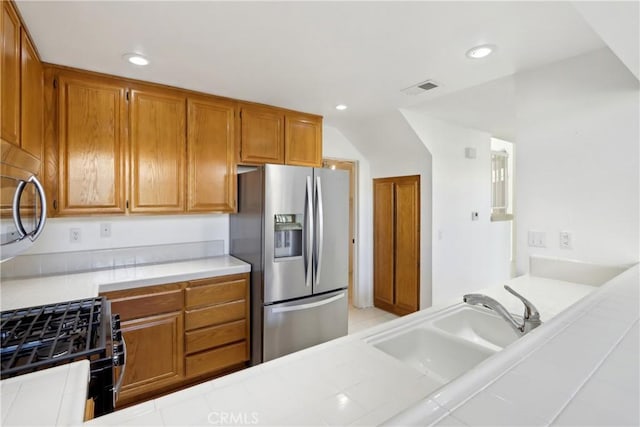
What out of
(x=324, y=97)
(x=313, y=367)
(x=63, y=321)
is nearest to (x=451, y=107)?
(x=324, y=97)

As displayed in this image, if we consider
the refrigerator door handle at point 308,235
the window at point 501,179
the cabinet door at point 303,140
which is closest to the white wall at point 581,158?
the refrigerator door handle at point 308,235

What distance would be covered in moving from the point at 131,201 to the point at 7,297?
0.87 metres

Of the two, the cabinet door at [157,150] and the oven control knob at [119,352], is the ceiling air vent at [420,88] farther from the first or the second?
the oven control knob at [119,352]

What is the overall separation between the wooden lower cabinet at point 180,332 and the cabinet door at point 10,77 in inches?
41.4

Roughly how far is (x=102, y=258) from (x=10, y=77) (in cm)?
141

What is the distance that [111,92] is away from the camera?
84.7 inches

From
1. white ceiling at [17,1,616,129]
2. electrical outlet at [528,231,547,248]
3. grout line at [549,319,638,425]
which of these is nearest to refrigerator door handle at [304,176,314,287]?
white ceiling at [17,1,616,129]

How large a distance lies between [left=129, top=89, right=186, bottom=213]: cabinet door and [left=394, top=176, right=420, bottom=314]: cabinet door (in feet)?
8.03

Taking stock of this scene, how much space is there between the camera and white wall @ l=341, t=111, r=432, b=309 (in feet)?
10.9

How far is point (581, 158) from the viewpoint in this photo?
189cm

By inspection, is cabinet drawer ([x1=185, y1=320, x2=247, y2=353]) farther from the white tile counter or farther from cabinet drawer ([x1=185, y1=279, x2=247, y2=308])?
the white tile counter

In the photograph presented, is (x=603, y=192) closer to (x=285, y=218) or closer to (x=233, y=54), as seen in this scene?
(x=285, y=218)

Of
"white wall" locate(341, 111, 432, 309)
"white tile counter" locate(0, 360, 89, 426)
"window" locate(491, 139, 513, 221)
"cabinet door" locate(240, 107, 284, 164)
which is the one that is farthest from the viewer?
"window" locate(491, 139, 513, 221)

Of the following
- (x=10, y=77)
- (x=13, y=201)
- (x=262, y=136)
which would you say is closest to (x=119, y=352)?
(x=13, y=201)
